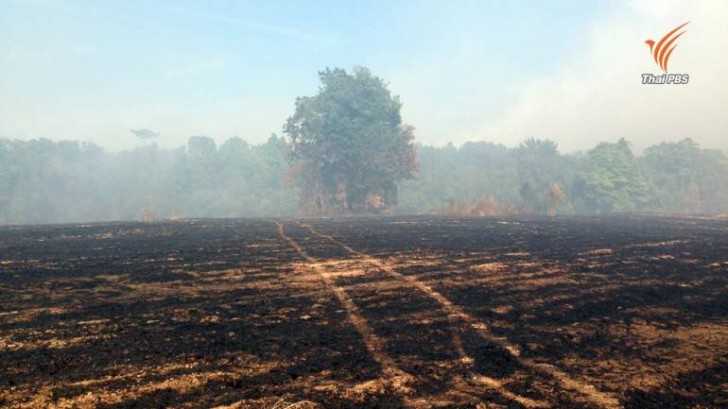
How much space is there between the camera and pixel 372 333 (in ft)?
19.1

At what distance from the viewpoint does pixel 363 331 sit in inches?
232

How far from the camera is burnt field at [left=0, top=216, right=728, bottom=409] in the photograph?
13.6 feet

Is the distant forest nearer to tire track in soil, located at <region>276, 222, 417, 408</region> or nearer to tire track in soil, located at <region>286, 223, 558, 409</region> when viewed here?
tire track in soil, located at <region>276, 222, 417, 408</region>

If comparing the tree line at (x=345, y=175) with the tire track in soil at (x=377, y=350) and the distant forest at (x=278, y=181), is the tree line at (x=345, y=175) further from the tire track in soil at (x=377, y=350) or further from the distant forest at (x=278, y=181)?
the tire track in soil at (x=377, y=350)

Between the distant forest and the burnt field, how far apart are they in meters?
33.6

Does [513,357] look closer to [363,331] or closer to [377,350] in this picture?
[377,350]

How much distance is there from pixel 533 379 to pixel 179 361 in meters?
3.93

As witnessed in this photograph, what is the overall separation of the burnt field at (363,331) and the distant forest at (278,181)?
110 feet

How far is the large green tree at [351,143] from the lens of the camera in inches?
1599

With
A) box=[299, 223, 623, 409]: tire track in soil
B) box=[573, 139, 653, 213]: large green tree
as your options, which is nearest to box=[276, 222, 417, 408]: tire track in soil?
box=[299, 223, 623, 409]: tire track in soil

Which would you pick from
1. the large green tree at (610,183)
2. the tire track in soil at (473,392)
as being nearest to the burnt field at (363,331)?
the tire track in soil at (473,392)

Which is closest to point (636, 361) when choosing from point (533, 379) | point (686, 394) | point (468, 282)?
point (686, 394)

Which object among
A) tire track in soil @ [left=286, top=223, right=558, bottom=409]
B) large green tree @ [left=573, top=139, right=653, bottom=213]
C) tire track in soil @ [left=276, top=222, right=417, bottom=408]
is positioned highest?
large green tree @ [left=573, top=139, right=653, bottom=213]

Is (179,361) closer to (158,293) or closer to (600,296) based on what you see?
(158,293)
